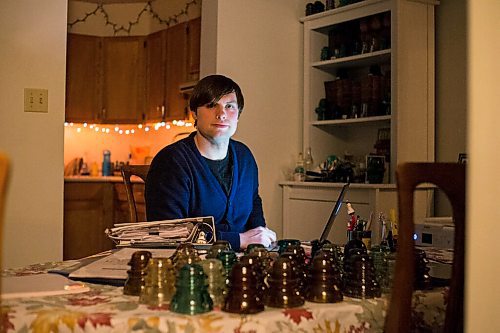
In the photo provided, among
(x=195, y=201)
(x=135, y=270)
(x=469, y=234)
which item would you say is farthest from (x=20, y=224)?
(x=469, y=234)

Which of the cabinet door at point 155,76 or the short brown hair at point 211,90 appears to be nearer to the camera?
the short brown hair at point 211,90

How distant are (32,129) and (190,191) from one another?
1096 mm

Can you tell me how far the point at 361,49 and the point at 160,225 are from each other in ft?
7.79

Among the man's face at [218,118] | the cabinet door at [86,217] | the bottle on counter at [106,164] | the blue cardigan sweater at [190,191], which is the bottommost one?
the cabinet door at [86,217]

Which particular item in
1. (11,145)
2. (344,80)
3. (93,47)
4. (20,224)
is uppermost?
(93,47)

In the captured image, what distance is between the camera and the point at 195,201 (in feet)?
7.49

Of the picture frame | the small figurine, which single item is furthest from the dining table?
the picture frame

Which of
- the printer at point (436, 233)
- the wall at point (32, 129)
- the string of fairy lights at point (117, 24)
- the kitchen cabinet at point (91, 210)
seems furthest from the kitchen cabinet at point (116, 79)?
the printer at point (436, 233)

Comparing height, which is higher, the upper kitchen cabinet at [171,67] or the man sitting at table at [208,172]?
the upper kitchen cabinet at [171,67]

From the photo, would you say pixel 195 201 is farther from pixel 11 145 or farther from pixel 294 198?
pixel 294 198

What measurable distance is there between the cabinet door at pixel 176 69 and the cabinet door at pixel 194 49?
7cm

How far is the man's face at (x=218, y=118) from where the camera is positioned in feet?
7.64

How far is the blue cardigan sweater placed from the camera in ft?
7.26

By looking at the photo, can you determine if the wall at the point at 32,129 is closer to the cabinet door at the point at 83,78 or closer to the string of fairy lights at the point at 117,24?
the cabinet door at the point at 83,78
